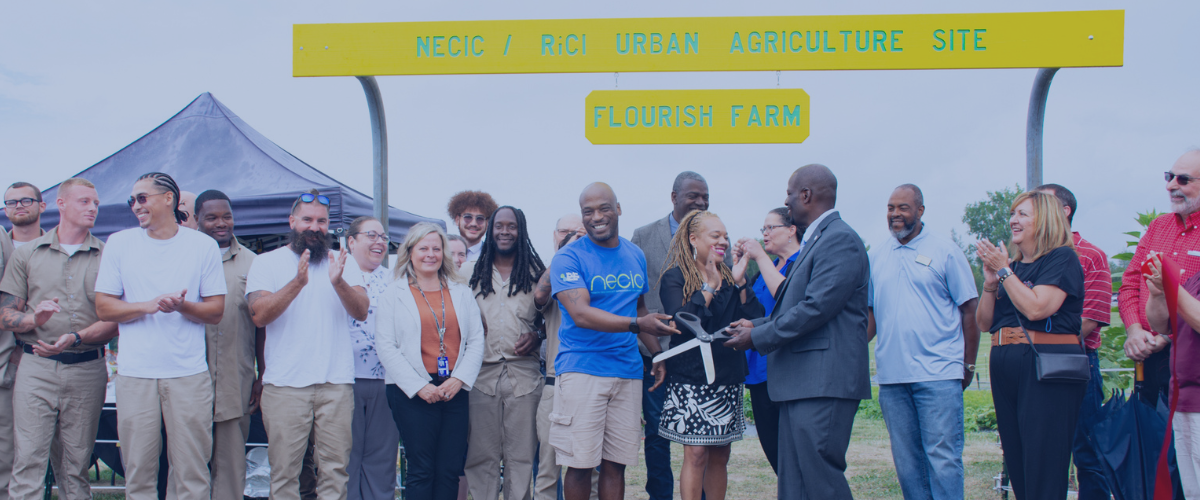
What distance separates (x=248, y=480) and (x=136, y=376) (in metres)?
1.73

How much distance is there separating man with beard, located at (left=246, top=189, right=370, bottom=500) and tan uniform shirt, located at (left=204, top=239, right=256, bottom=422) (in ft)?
1.21

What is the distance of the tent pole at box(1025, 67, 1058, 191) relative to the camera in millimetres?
4988

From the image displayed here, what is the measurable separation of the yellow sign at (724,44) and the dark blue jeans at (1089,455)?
204 centimetres

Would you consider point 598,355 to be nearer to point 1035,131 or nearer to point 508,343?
point 508,343

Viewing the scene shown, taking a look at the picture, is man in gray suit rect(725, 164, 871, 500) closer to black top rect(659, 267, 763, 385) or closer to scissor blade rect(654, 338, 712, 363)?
scissor blade rect(654, 338, 712, 363)

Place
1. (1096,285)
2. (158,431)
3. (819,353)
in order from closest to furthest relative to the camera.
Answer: (819,353), (158,431), (1096,285)

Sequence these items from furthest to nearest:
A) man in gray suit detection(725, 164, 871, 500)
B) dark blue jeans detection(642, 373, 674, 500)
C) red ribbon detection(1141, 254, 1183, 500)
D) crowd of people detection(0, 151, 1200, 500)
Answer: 1. dark blue jeans detection(642, 373, 674, 500)
2. crowd of people detection(0, 151, 1200, 500)
3. man in gray suit detection(725, 164, 871, 500)
4. red ribbon detection(1141, 254, 1183, 500)

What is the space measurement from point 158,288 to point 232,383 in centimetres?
72

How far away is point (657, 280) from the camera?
4734 mm

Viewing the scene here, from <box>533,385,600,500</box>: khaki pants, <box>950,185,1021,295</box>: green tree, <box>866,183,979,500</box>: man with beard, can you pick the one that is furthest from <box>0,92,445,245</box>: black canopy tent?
<box>950,185,1021,295</box>: green tree

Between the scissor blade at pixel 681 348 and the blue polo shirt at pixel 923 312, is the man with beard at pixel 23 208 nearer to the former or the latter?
the scissor blade at pixel 681 348

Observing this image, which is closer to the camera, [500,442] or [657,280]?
[500,442]

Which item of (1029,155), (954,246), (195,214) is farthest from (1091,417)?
(195,214)

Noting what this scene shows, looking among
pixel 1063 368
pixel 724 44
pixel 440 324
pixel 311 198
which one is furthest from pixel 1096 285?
pixel 311 198
